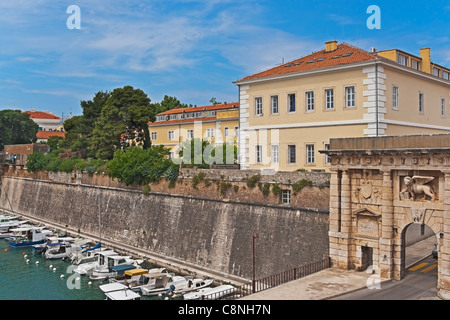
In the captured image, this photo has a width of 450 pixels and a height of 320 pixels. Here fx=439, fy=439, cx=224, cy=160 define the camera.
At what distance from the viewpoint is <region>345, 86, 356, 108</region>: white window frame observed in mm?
24188

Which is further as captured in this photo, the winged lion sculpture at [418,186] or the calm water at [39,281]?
the calm water at [39,281]

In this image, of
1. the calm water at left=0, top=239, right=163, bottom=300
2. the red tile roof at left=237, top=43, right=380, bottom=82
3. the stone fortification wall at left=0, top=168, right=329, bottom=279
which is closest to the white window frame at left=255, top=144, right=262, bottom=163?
the stone fortification wall at left=0, top=168, right=329, bottom=279

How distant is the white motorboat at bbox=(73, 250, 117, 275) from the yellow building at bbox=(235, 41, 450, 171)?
11.7m

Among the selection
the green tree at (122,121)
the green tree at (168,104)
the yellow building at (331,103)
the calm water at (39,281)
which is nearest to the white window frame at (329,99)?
the yellow building at (331,103)

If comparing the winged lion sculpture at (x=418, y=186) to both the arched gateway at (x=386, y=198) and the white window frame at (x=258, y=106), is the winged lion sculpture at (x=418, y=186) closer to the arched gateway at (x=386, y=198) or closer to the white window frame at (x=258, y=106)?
the arched gateway at (x=386, y=198)

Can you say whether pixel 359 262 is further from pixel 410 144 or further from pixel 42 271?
pixel 42 271

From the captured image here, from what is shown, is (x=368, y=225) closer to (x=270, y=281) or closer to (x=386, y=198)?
(x=386, y=198)

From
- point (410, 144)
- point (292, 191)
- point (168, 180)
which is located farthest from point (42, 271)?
point (410, 144)

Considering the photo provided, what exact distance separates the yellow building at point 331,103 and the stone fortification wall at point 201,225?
4.03 m

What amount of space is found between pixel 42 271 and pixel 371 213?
23617 millimetres

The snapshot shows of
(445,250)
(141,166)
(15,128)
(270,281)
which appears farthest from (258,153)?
(15,128)

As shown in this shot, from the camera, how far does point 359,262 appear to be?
18359 millimetres

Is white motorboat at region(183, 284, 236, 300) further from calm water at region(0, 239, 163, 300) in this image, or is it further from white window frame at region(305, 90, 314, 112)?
white window frame at region(305, 90, 314, 112)

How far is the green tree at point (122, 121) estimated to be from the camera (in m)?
48.3
